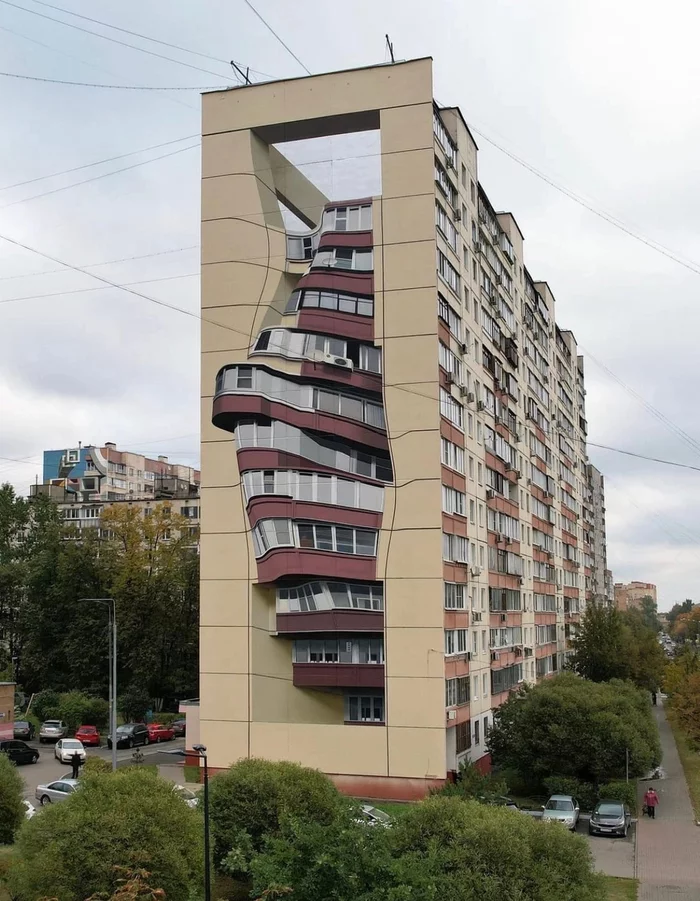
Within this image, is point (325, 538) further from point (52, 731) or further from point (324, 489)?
point (52, 731)

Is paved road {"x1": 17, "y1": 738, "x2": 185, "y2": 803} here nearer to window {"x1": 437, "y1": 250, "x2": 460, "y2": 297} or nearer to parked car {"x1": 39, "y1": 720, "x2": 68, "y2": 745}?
parked car {"x1": 39, "y1": 720, "x2": 68, "y2": 745}

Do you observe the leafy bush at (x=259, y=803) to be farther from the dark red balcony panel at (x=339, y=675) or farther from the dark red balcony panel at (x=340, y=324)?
the dark red balcony panel at (x=340, y=324)

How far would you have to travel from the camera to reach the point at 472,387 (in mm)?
47406

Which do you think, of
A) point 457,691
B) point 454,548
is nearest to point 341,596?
point 454,548

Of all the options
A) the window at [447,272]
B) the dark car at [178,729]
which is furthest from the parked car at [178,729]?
the window at [447,272]

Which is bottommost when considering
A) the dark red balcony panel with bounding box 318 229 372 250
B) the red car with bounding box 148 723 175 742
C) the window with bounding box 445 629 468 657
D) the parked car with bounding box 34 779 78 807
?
the red car with bounding box 148 723 175 742

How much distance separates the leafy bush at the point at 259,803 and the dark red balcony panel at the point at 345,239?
77.0 feet

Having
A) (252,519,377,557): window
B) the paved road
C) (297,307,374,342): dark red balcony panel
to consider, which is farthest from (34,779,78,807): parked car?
(297,307,374,342): dark red balcony panel

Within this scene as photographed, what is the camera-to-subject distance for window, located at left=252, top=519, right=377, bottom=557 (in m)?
39.5

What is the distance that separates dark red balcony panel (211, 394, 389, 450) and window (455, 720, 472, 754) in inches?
479

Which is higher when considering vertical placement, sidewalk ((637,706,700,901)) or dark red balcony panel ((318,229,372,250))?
dark red balcony panel ((318,229,372,250))

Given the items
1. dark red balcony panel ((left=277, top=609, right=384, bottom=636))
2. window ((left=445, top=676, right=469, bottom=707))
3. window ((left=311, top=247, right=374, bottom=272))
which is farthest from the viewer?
window ((left=311, top=247, right=374, bottom=272))

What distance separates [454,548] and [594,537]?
256 feet

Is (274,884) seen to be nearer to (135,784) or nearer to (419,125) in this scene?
(135,784)
